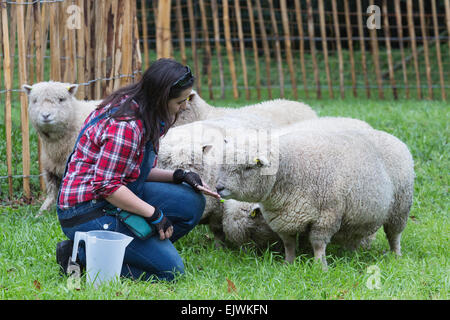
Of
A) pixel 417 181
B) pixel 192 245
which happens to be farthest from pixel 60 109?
pixel 417 181

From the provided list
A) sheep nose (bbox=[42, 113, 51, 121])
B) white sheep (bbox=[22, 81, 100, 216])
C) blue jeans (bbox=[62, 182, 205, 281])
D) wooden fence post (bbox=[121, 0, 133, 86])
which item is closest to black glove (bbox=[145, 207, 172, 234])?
blue jeans (bbox=[62, 182, 205, 281])

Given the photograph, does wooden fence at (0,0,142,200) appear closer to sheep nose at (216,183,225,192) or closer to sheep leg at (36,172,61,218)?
sheep leg at (36,172,61,218)

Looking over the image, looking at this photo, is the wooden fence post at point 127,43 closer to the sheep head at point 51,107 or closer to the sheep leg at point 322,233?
the sheep head at point 51,107

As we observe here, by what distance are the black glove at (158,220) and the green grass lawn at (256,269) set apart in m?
0.34

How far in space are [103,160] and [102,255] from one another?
527mm

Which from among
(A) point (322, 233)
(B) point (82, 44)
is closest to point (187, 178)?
(A) point (322, 233)

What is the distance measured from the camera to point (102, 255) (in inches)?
135

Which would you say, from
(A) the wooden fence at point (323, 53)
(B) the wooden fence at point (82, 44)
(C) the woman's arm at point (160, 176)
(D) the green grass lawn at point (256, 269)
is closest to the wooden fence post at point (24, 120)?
(B) the wooden fence at point (82, 44)

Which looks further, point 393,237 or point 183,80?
point 393,237

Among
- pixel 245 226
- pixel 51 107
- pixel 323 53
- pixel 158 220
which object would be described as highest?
pixel 323 53

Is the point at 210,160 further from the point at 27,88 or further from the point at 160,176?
the point at 27,88

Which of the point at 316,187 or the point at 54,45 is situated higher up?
the point at 54,45

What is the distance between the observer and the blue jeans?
3666 mm

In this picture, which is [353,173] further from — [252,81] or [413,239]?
[252,81]
